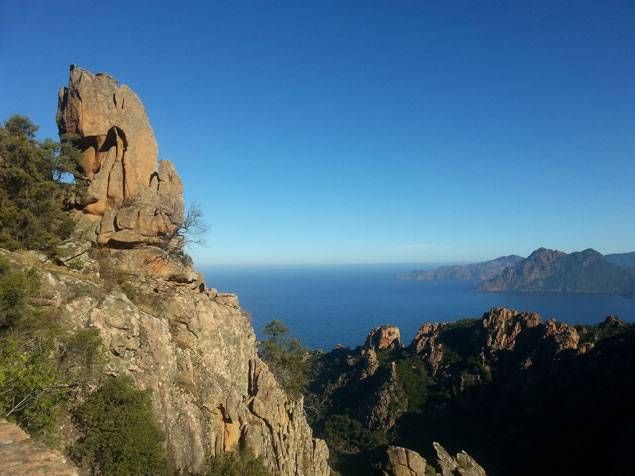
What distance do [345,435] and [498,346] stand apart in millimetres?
38603

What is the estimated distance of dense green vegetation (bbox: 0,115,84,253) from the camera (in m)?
19.7

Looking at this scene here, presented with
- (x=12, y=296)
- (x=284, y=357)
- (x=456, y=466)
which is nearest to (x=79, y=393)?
(x=12, y=296)

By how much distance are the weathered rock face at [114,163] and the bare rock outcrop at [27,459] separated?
1689 centimetres

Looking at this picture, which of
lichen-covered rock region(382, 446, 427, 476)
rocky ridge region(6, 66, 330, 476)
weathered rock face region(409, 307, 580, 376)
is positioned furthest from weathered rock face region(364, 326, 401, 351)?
rocky ridge region(6, 66, 330, 476)

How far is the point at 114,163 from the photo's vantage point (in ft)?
82.3

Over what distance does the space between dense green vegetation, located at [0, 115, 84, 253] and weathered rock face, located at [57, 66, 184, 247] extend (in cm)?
122

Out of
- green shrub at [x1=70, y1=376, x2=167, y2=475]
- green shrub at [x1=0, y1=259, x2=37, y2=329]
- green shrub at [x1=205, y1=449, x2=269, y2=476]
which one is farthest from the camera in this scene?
green shrub at [x1=205, y1=449, x2=269, y2=476]

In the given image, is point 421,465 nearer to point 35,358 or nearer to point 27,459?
point 35,358

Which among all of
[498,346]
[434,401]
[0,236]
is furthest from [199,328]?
[498,346]

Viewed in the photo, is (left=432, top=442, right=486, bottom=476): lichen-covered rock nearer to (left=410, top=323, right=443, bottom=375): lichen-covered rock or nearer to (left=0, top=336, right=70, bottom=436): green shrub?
(left=0, top=336, right=70, bottom=436): green shrub

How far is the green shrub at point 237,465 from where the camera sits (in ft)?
60.4

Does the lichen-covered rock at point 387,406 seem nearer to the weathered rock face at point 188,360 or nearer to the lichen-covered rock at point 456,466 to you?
the lichen-covered rock at point 456,466

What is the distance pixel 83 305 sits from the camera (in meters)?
16.5

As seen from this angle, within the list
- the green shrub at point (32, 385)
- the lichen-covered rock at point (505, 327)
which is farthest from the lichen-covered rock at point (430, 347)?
the green shrub at point (32, 385)
